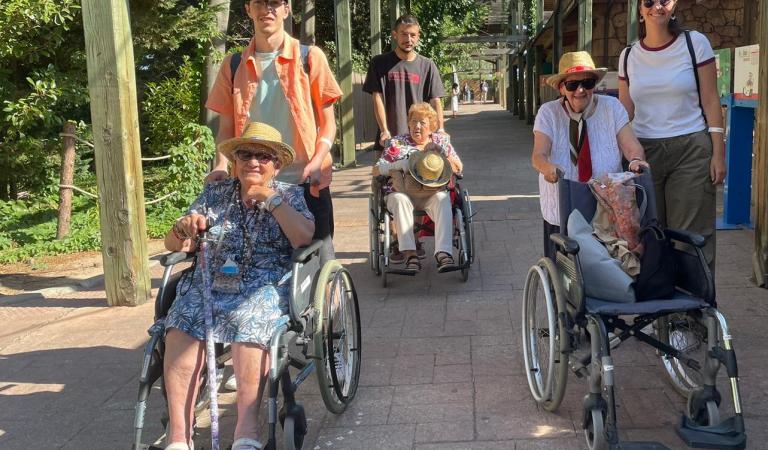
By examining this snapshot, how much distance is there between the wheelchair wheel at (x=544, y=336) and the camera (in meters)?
3.38

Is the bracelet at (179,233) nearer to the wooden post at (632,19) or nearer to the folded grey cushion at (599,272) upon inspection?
the folded grey cushion at (599,272)

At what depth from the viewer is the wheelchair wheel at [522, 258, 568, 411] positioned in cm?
338

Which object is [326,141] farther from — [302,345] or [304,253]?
[302,345]

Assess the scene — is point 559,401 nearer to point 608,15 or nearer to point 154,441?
point 154,441

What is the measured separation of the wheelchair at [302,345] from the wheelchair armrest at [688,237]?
1.38 m

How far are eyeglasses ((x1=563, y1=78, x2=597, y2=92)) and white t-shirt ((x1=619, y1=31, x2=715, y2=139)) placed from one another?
47 centimetres

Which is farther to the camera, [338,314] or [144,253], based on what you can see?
[144,253]

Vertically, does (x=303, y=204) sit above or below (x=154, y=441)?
above

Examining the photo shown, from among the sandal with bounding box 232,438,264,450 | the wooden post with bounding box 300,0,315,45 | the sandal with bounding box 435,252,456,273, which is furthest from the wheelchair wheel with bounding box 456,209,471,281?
the wooden post with bounding box 300,0,315,45

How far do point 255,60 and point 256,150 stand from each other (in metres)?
0.85

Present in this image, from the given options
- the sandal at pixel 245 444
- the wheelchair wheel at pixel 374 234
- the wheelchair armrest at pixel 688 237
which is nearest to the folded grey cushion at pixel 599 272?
the wheelchair armrest at pixel 688 237

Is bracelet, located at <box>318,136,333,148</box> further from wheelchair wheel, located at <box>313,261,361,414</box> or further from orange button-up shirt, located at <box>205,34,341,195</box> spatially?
wheelchair wheel, located at <box>313,261,361,414</box>

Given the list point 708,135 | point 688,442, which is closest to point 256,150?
point 688,442

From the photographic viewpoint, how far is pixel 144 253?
6031 mm
